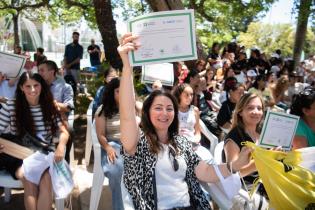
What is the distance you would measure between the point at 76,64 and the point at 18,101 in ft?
23.2

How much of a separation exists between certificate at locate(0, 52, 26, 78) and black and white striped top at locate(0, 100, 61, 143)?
1.36ft

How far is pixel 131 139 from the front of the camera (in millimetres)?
2223

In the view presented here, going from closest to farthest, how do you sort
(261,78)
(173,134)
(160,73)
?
(173,134) < (160,73) < (261,78)

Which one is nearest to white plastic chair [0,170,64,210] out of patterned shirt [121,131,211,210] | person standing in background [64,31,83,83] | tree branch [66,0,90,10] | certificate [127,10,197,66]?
patterned shirt [121,131,211,210]

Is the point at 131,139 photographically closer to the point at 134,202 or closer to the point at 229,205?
the point at 134,202

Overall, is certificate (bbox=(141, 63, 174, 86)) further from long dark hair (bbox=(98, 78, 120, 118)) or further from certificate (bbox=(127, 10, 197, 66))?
certificate (bbox=(127, 10, 197, 66))

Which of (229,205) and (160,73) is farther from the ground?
(160,73)

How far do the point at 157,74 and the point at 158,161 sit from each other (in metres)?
2.08

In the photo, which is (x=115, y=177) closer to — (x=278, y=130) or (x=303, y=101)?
(x=278, y=130)

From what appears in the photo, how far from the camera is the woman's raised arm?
2096 millimetres

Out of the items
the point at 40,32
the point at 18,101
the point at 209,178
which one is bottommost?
the point at 209,178

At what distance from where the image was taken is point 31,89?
333 centimetres

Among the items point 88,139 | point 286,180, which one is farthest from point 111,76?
point 286,180

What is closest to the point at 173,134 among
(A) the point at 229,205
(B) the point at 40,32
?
(A) the point at 229,205
